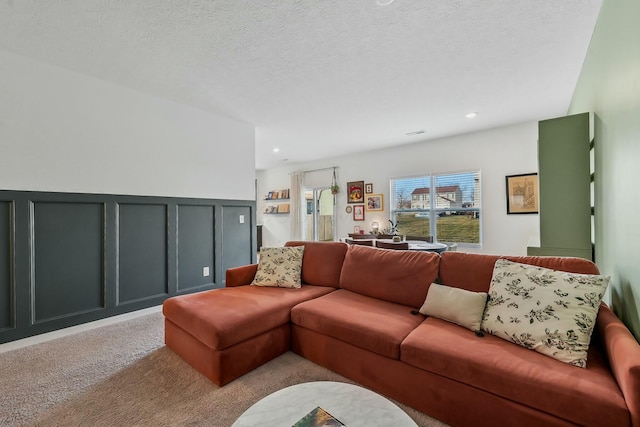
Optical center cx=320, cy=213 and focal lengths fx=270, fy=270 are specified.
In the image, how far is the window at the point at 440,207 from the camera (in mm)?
4816

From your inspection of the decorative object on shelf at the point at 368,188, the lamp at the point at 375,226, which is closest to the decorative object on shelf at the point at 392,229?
the lamp at the point at 375,226

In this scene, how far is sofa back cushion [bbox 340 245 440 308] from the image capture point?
6.95 feet

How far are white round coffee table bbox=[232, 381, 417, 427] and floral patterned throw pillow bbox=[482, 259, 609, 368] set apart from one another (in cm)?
88

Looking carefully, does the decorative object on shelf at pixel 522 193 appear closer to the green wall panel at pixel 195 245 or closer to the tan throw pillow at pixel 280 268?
the tan throw pillow at pixel 280 268

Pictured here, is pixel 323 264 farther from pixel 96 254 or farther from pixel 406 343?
pixel 96 254

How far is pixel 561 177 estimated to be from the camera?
232 centimetres

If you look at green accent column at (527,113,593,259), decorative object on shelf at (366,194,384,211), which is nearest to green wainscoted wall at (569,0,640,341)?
green accent column at (527,113,593,259)

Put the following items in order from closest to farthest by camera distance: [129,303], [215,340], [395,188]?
[215,340]
[129,303]
[395,188]

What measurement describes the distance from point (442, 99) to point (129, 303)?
4415mm

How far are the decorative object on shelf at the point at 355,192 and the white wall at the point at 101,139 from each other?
306 centimetres

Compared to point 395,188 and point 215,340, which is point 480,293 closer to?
point 215,340

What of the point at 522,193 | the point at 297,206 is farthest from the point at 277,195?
the point at 522,193

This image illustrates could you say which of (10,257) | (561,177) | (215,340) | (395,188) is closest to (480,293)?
(561,177)

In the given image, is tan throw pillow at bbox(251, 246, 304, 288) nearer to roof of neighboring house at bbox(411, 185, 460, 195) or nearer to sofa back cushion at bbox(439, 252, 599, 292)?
sofa back cushion at bbox(439, 252, 599, 292)
